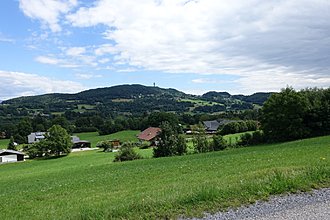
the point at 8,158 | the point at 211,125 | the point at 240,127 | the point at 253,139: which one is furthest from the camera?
the point at 211,125

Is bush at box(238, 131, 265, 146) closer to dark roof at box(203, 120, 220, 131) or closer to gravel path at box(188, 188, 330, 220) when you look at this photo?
gravel path at box(188, 188, 330, 220)

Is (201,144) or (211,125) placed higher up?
(211,125)

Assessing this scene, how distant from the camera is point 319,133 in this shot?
57.7m

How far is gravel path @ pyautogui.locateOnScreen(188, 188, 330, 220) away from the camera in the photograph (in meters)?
6.81

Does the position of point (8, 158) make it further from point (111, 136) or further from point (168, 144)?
point (168, 144)

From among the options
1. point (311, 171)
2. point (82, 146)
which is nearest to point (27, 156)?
point (82, 146)

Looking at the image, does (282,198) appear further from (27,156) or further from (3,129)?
(3,129)

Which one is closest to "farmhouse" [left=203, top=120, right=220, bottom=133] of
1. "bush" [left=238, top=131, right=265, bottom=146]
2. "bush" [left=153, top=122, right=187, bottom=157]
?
"bush" [left=238, top=131, right=265, bottom=146]

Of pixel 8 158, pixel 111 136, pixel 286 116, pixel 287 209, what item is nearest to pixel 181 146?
pixel 286 116

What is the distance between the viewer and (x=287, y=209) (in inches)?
283

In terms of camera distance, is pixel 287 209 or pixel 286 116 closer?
pixel 287 209

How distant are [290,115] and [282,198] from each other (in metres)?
52.9

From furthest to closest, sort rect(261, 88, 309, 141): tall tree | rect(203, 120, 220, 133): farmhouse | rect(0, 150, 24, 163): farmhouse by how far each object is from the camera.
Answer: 1. rect(203, 120, 220, 133): farmhouse
2. rect(0, 150, 24, 163): farmhouse
3. rect(261, 88, 309, 141): tall tree

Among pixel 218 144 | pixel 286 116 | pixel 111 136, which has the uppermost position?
pixel 286 116
